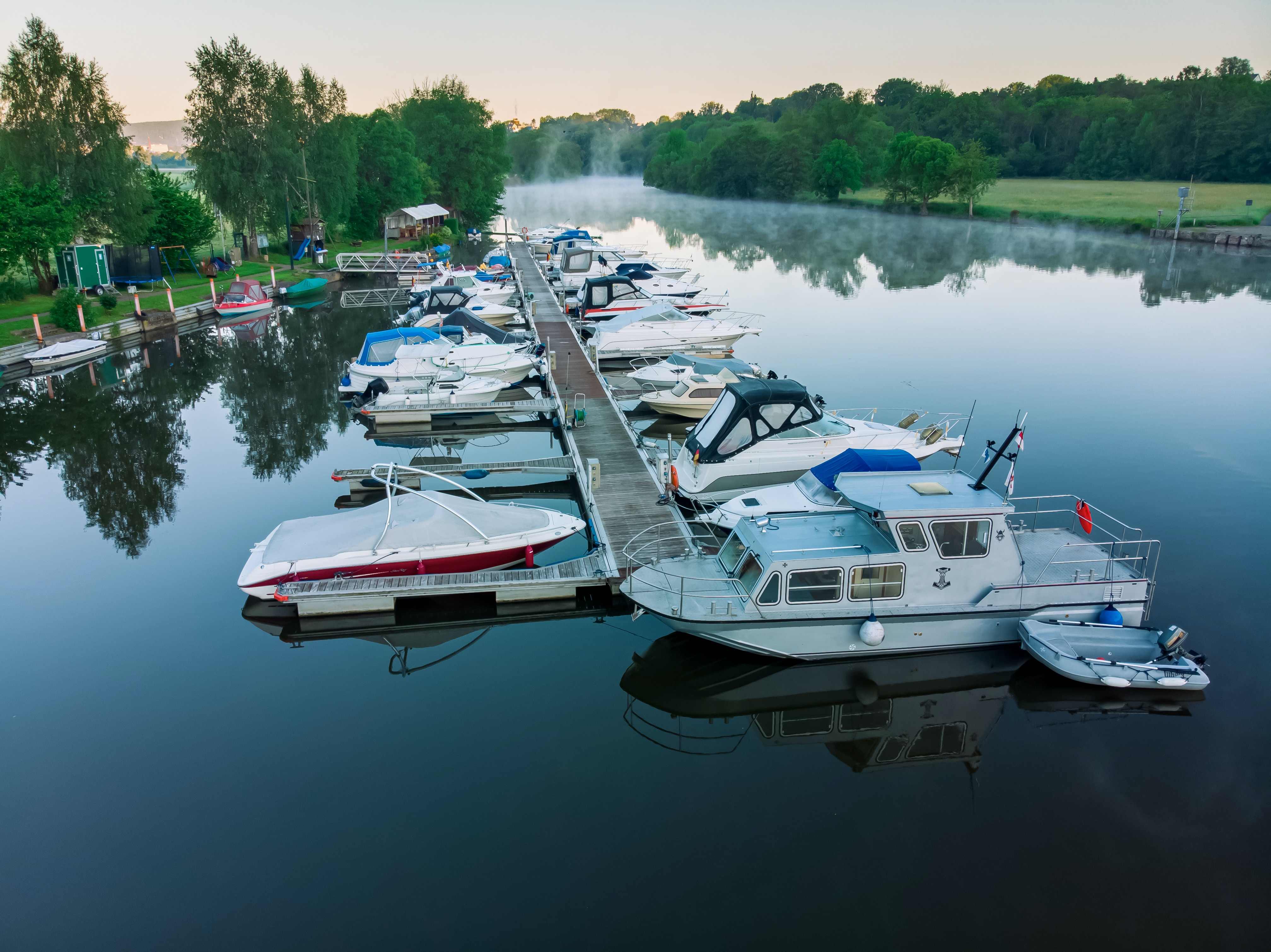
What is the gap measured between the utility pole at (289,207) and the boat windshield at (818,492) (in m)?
57.2

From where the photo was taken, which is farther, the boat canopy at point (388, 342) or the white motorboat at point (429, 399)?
the boat canopy at point (388, 342)

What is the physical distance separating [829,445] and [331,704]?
12892mm

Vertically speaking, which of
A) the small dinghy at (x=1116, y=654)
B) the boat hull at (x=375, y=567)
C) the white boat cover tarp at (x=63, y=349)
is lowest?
the small dinghy at (x=1116, y=654)

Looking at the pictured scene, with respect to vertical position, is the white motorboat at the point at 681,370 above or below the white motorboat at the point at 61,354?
above

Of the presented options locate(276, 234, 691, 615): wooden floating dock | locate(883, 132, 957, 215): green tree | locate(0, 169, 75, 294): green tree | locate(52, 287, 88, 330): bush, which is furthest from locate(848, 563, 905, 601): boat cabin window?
locate(883, 132, 957, 215): green tree

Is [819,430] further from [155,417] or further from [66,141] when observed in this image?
[66,141]

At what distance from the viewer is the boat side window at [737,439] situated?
778 inches

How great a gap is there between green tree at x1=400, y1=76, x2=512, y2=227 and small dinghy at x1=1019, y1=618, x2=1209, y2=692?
92.6m

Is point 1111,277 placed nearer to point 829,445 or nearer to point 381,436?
point 829,445

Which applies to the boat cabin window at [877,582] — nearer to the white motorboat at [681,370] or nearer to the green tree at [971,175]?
the white motorboat at [681,370]

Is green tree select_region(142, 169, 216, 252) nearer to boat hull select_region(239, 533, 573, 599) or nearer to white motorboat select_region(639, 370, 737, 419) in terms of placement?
white motorboat select_region(639, 370, 737, 419)

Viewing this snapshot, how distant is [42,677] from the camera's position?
47.1 feet

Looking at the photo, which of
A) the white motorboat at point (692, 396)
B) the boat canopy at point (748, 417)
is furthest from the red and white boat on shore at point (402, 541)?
the white motorboat at point (692, 396)

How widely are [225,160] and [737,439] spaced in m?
56.3
